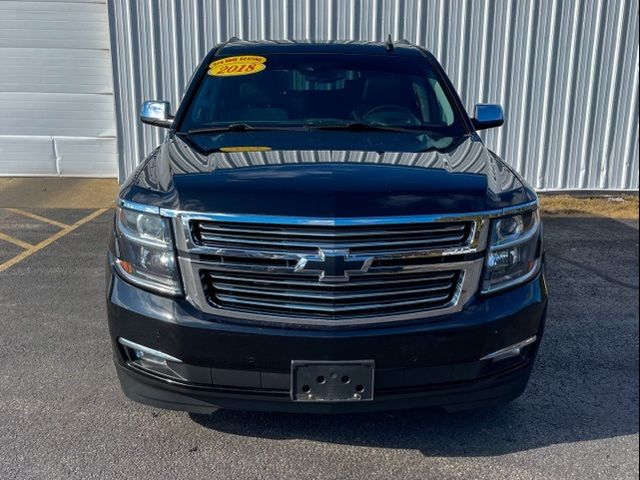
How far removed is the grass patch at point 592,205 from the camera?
782 cm

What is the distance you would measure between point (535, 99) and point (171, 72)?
15.5 ft

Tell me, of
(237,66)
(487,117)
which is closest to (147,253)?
(237,66)

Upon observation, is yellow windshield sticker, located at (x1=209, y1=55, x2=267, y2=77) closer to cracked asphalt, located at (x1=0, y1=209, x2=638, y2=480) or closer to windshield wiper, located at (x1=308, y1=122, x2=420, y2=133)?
windshield wiper, located at (x1=308, y1=122, x2=420, y2=133)

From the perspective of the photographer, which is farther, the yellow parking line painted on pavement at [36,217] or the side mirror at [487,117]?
the yellow parking line painted on pavement at [36,217]

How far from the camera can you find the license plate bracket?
102 inches

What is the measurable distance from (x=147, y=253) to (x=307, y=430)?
1195 mm

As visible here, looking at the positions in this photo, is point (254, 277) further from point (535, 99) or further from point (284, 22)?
point (535, 99)

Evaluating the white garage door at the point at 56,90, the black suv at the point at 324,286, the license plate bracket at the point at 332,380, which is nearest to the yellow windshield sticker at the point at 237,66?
the black suv at the point at 324,286

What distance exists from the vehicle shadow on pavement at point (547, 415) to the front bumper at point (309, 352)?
0.39m

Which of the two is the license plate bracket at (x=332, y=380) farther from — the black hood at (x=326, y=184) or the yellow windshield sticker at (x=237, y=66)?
the yellow windshield sticker at (x=237, y=66)

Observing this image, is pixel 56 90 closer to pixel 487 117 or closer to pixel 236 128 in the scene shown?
pixel 236 128

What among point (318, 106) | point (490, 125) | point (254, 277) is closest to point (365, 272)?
point (254, 277)

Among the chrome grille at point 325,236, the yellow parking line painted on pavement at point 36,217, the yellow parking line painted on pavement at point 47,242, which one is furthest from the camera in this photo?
the yellow parking line painted on pavement at point 36,217

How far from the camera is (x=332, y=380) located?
8.52 ft
